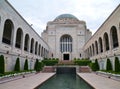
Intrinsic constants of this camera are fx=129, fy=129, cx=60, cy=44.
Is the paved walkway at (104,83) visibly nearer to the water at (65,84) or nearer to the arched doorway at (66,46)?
the water at (65,84)

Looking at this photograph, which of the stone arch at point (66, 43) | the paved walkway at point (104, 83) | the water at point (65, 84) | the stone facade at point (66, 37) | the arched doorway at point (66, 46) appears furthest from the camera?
the stone arch at point (66, 43)

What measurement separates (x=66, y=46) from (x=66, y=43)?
1.07 m

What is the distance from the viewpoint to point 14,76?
1191 cm

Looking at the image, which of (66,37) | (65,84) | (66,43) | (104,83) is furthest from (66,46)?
(104,83)

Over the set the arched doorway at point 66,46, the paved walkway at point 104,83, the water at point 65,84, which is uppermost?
the arched doorway at point 66,46

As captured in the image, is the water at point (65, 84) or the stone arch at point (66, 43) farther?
the stone arch at point (66, 43)

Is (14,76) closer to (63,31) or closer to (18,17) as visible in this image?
(18,17)

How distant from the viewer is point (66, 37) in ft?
138

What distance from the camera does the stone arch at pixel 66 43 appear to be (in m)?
40.2

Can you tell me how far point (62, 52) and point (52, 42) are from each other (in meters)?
4.38

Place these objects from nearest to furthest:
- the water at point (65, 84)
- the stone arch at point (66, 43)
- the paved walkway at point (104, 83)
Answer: the paved walkway at point (104, 83) → the water at point (65, 84) → the stone arch at point (66, 43)

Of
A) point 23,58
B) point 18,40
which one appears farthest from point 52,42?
point 23,58

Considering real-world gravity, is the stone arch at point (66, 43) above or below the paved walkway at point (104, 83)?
above

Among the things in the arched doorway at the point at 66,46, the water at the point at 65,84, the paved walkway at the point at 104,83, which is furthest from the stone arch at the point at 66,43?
the paved walkway at the point at 104,83
